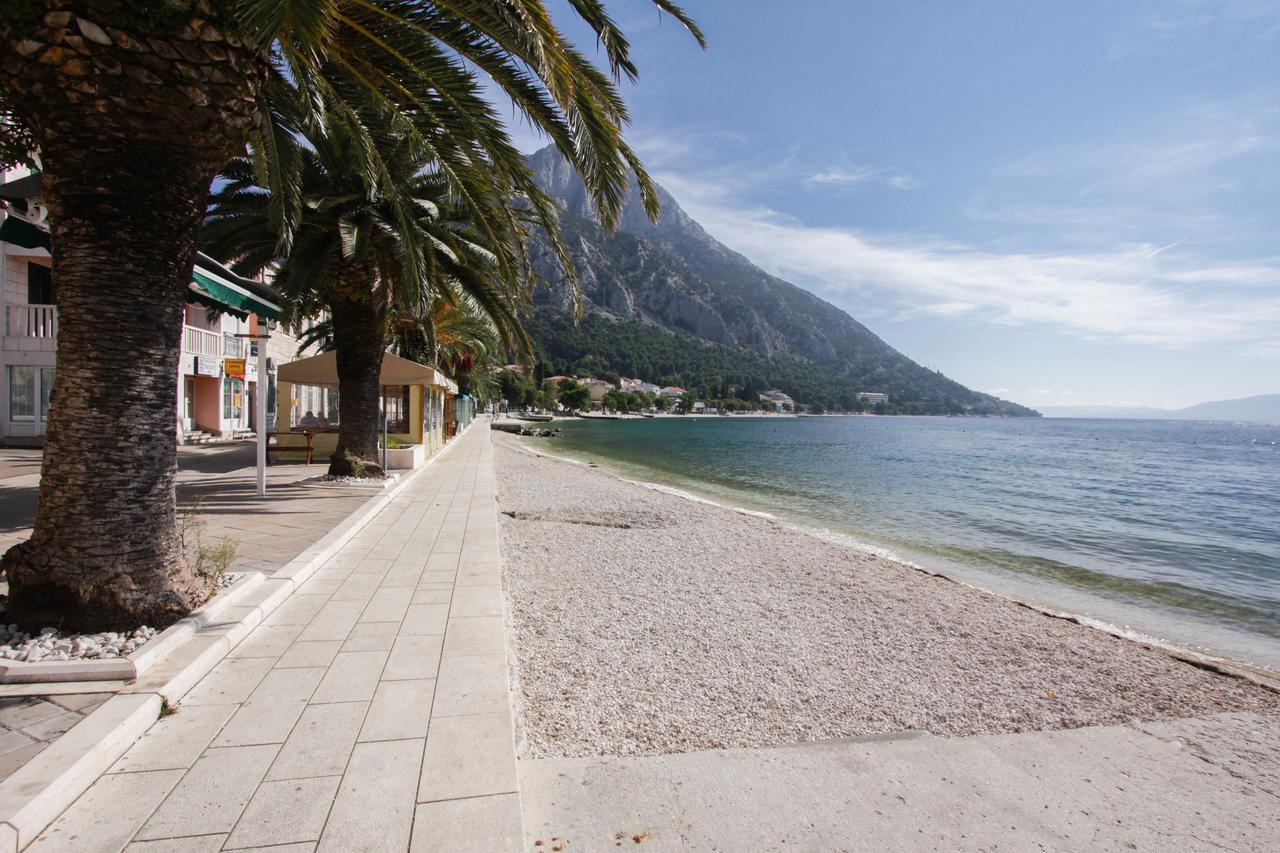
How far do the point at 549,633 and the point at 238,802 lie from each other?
302 centimetres

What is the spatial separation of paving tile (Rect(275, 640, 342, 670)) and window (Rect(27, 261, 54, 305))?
18595 millimetres

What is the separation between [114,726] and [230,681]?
753 mm

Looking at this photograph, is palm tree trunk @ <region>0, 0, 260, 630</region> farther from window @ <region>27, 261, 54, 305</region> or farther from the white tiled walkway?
window @ <region>27, 261, 54, 305</region>

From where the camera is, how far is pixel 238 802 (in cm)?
246

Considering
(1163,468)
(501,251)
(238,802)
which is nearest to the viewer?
(238,802)

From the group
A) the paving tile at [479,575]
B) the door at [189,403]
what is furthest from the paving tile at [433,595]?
the door at [189,403]

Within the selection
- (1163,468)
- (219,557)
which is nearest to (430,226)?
(219,557)

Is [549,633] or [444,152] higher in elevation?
[444,152]

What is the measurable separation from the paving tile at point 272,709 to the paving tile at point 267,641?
0.34 metres

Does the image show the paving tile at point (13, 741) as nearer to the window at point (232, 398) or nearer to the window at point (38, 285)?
the window at point (38, 285)

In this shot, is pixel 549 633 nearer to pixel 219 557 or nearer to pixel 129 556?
pixel 219 557

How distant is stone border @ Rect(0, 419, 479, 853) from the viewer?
2.23m

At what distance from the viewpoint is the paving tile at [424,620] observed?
14.4 ft

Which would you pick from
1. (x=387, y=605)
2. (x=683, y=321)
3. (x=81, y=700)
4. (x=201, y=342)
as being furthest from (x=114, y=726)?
(x=683, y=321)
